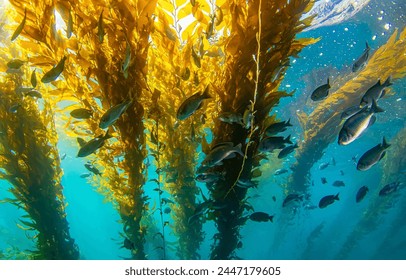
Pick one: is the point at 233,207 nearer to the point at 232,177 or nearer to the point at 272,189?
the point at 232,177

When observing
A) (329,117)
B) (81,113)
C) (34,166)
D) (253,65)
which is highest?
(329,117)

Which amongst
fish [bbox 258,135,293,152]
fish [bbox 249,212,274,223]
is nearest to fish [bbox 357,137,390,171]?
fish [bbox 258,135,293,152]

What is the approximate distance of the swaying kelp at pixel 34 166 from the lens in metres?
4.67

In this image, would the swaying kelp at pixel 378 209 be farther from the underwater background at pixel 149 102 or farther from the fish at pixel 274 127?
the fish at pixel 274 127

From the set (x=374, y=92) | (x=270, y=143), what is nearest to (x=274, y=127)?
(x=270, y=143)

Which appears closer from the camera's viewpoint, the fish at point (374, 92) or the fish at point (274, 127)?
the fish at point (274, 127)

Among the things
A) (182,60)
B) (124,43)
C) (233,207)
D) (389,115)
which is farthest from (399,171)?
(124,43)

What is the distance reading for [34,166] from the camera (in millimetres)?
4965

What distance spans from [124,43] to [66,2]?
729mm

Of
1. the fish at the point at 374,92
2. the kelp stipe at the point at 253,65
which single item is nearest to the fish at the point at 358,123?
the fish at the point at 374,92

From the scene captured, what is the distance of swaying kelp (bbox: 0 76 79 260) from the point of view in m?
4.67

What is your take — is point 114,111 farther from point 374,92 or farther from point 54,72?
point 374,92

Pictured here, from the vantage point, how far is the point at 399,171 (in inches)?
560

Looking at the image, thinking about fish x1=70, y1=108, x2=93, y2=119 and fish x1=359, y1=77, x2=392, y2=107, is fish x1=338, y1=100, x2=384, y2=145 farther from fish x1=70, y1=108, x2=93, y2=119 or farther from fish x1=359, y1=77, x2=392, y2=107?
fish x1=70, y1=108, x2=93, y2=119
